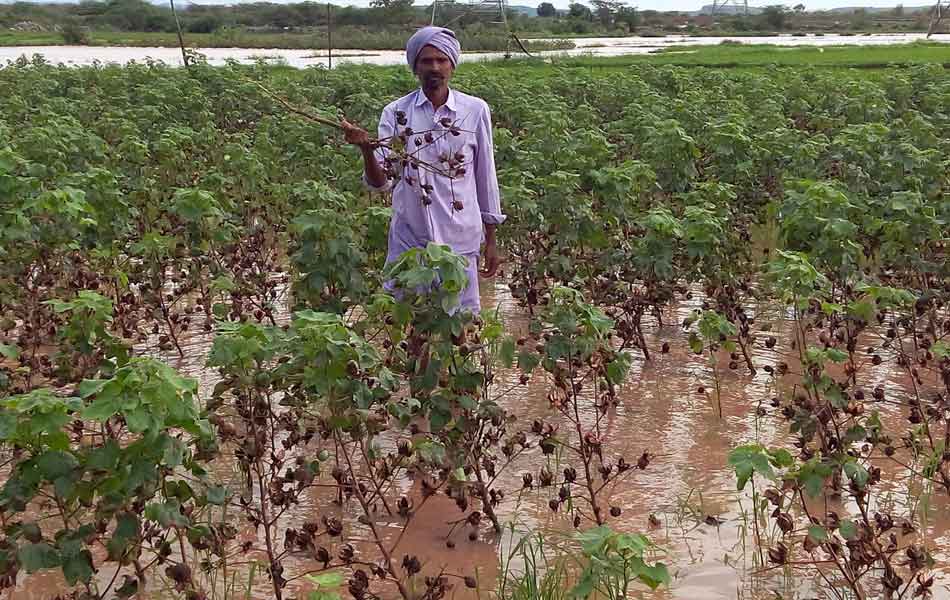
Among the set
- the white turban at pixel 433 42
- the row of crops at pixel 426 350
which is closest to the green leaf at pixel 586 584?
the row of crops at pixel 426 350

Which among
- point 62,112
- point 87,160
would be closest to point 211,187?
point 87,160

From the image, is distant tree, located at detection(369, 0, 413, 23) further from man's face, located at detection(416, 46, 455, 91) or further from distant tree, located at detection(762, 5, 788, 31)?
man's face, located at detection(416, 46, 455, 91)

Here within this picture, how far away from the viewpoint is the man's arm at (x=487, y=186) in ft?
15.0

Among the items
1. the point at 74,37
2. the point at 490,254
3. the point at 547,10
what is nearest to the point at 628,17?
the point at 547,10

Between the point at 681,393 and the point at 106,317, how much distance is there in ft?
9.64

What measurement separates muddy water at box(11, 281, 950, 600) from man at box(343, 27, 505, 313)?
91 cm

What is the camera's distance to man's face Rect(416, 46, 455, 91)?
432 centimetres

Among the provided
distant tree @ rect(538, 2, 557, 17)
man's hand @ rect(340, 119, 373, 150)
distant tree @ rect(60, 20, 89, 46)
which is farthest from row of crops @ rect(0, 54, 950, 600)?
distant tree @ rect(538, 2, 557, 17)

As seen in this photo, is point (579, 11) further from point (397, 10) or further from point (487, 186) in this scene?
point (487, 186)

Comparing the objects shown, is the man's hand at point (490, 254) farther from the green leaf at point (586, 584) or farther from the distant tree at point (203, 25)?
the distant tree at point (203, 25)

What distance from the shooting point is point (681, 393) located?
558cm

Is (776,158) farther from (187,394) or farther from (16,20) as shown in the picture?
(16,20)

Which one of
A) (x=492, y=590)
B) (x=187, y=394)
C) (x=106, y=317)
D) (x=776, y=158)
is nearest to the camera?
(x=187, y=394)

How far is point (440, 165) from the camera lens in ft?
14.6
